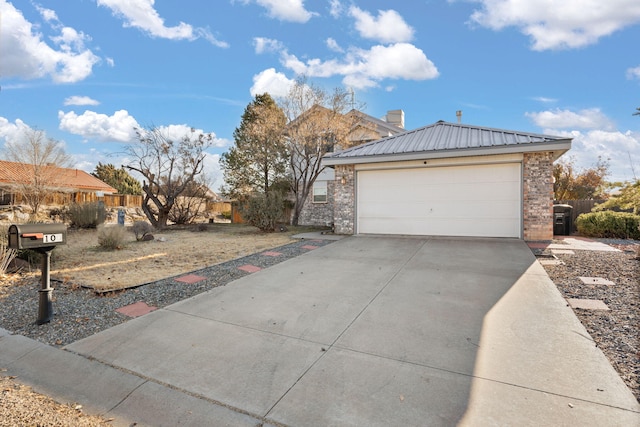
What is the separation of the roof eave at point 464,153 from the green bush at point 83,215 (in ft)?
35.0

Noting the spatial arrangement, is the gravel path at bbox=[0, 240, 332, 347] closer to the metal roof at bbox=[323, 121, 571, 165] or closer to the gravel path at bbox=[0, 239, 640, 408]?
the gravel path at bbox=[0, 239, 640, 408]

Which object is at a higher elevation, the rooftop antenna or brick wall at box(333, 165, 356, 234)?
the rooftop antenna

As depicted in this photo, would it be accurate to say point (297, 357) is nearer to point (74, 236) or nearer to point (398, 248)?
point (398, 248)

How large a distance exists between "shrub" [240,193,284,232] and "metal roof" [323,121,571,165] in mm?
2834

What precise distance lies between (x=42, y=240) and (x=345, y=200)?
27.9 ft

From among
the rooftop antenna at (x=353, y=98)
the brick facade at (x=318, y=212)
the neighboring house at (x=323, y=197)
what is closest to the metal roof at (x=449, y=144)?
the rooftop antenna at (x=353, y=98)

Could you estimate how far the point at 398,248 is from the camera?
25.8 ft

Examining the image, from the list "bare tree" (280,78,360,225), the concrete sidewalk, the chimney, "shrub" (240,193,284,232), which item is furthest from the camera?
the chimney

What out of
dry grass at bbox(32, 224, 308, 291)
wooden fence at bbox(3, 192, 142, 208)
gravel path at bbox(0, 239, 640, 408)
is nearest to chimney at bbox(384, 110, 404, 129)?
dry grass at bbox(32, 224, 308, 291)

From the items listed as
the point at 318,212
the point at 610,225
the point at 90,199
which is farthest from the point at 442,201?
the point at 90,199

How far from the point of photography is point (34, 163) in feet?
46.4

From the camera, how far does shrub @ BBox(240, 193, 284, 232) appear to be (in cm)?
1222

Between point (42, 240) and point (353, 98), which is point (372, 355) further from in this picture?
point (353, 98)

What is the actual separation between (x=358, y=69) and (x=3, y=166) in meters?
16.8
